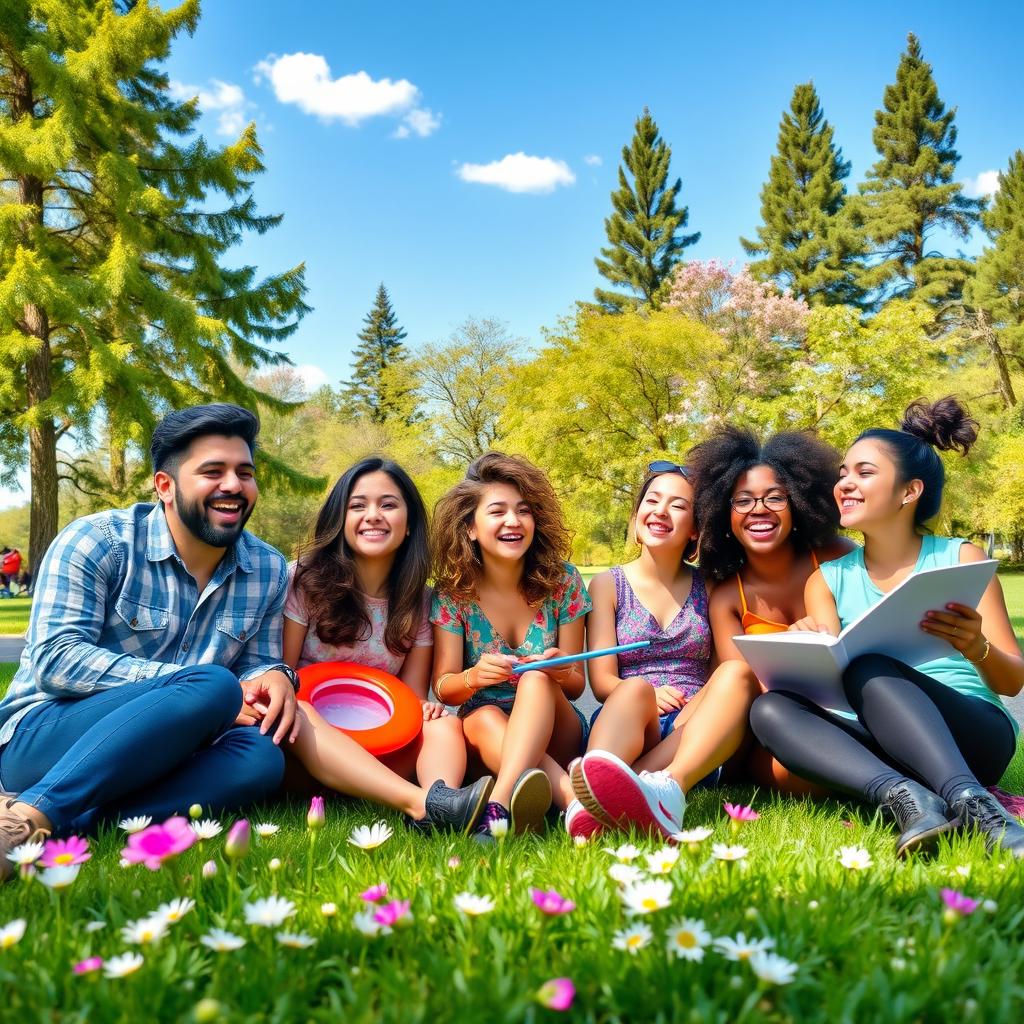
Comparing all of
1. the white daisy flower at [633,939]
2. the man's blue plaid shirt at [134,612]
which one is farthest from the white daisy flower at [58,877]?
the man's blue plaid shirt at [134,612]

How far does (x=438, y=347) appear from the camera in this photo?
96.9 ft

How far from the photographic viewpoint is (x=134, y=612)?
9.68ft

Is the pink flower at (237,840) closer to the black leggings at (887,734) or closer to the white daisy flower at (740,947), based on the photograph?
the white daisy flower at (740,947)

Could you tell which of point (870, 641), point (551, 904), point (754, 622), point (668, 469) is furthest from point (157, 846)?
point (668, 469)

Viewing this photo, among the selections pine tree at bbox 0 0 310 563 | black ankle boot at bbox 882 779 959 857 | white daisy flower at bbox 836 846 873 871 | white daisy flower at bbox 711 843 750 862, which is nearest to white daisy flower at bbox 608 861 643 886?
white daisy flower at bbox 711 843 750 862

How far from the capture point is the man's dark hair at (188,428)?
3.02 metres

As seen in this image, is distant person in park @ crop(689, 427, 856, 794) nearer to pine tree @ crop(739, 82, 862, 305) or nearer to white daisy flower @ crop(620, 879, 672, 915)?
white daisy flower @ crop(620, 879, 672, 915)

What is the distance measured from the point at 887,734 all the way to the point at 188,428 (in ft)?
8.27

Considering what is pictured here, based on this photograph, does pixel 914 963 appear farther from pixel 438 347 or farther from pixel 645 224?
pixel 645 224

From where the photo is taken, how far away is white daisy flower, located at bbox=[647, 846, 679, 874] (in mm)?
1708

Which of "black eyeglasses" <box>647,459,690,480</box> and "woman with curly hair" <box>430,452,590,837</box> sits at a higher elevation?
"black eyeglasses" <box>647,459,690,480</box>

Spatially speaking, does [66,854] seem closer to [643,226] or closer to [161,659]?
[161,659]

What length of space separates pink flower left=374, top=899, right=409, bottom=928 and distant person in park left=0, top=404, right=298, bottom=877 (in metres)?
1.20

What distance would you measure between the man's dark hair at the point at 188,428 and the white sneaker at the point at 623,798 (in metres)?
1.73
